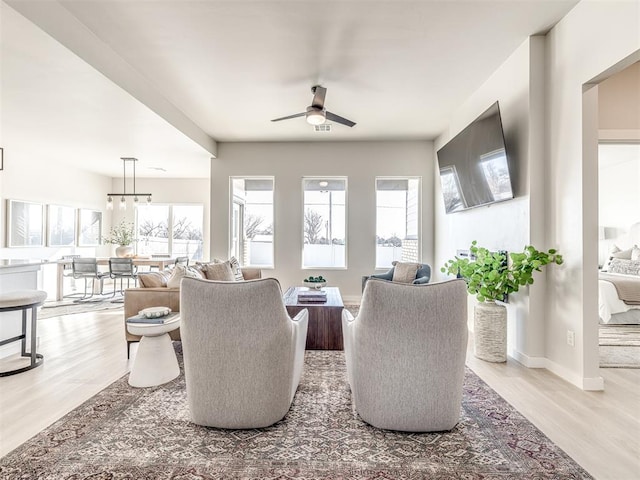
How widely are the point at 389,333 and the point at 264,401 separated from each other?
814mm

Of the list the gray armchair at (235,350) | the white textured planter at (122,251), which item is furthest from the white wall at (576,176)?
the white textured planter at (122,251)

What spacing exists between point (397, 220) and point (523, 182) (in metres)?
3.08

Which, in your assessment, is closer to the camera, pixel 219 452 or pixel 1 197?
pixel 219 452

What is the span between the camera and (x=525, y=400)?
91.0 inches

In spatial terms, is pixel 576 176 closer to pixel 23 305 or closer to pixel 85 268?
pixel 23 305

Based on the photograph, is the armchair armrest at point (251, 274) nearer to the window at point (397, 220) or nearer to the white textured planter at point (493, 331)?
the window at point (397, 220)

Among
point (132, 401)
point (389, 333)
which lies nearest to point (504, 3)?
point (389, 333)

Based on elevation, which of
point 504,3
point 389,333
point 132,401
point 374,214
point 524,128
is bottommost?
point 132,401

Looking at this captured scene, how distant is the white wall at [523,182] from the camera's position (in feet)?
9.46

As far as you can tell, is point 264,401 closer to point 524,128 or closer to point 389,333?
point 389,333

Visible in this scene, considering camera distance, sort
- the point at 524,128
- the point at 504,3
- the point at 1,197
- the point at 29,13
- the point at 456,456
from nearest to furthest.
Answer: the point at 456,456 < the point at 29,13 < the point at 504,3 < the point at 524,128 < the point at 1,197

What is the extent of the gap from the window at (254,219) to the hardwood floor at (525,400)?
286 centimetres

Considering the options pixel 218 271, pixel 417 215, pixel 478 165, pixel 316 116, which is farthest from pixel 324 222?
pixel 478 165

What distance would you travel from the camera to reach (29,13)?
88.9 inches
